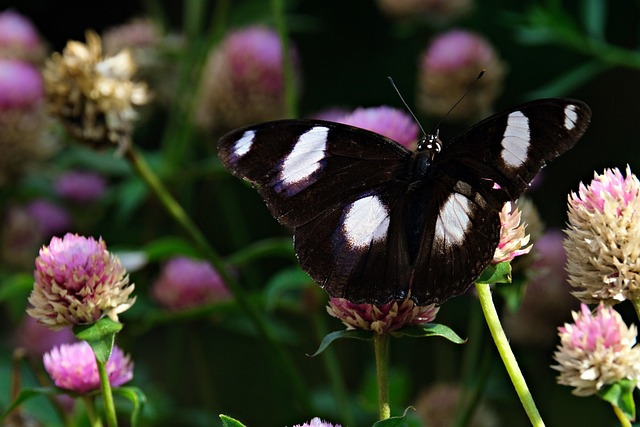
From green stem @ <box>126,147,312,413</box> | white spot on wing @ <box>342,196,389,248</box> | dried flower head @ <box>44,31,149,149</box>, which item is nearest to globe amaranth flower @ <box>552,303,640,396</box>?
white spot on wing @ <box>342,196,389,248</box>

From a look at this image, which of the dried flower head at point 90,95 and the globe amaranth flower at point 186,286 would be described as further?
the globe amaranth flower at point 186,286

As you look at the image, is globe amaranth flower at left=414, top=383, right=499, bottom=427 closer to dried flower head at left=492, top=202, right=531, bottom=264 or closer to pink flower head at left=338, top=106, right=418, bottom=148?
pink flower head at left=338, top=106, right=418, bottom=148

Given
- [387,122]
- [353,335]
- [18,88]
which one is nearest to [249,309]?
[387,122]

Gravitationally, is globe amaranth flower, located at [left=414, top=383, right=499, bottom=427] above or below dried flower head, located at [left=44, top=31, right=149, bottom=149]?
below

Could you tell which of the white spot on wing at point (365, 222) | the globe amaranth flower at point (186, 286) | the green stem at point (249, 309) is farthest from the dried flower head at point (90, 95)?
the white spot on wing at point (365, 222)

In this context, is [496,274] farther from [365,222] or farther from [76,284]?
[76,284]

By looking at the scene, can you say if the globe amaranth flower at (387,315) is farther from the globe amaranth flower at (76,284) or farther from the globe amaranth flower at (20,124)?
the globe amaranth flower at (20,124)

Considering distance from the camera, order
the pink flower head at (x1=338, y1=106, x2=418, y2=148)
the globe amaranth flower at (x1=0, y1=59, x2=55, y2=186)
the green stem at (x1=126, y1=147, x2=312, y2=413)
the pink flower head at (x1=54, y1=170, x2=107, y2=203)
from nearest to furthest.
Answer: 1. the pink flower head at (x1=338, y1=106, x2=418, y2=148)
2. the green stem at (x1=126, y1=147, x2=312, y2=413)
3. the globe amaranth flower at (x1=0, y1=59, x2=55, y2=186)
4. the pink flower head at (x1=54, y1=170, x2=107, y2=203)
